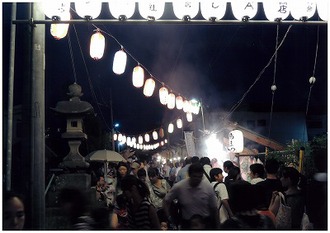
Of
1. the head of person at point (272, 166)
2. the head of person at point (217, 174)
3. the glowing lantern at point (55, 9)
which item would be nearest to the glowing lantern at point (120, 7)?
the glowing lantern at point (55, 9)

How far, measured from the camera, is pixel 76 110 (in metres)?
11.3

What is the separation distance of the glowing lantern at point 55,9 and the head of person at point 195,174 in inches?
191

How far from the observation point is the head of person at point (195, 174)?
7347 millimetres

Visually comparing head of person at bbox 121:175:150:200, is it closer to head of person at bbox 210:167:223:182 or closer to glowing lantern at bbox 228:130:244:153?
head of person at bbox 210:167:223:182

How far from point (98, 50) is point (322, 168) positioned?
7309mm

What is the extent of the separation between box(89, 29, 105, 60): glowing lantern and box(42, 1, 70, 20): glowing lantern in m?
2.34

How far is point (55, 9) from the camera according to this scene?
30.0ft

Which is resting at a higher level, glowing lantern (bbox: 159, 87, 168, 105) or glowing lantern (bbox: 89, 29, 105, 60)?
glowing lantern (bbox: 89, 29, 105, 60)

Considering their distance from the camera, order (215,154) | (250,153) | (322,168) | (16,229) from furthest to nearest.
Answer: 1. (215,154)
2. (250,153)
3. (322,168)
4. (16,229)

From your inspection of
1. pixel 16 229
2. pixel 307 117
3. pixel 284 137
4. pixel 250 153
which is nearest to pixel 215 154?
pixel 250 153

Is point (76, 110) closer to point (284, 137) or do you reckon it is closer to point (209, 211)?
point (209, 211)

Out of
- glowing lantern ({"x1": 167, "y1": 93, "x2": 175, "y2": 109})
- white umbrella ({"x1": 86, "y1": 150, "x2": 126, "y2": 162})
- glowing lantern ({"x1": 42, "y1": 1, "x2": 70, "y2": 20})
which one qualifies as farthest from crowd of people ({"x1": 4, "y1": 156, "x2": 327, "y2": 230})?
glowing lantern ({"x1": 167, "y1": 93, "x2": 175, "y2": 109})

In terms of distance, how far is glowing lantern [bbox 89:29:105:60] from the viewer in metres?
11.6

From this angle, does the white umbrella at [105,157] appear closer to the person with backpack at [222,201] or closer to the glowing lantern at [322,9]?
the person with backpack at [222,201]
